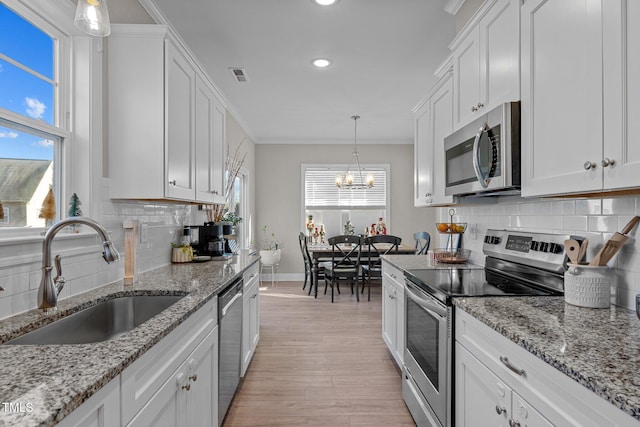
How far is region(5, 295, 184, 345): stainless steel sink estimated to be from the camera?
4.31ft

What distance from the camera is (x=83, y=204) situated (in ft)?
6.01

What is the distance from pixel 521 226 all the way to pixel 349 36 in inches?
78.6

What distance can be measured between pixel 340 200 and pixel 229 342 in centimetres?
491

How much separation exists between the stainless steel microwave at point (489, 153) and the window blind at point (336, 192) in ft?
15.0

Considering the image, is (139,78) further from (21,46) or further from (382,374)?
Answer: (382,374)

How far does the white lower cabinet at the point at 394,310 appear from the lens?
2.59 metres

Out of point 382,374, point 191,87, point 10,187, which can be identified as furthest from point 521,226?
point 10,187

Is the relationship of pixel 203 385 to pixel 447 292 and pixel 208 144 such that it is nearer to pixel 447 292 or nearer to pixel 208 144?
pixel 447 292

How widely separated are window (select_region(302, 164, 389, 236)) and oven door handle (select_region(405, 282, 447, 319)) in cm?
460

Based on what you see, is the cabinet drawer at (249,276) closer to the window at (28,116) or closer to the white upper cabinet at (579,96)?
the window at (28,116)

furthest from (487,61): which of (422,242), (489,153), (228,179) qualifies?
(422,242)

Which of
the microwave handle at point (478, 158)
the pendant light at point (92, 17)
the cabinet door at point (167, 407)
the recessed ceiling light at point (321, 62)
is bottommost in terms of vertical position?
the cabinet door at point (167, 407)

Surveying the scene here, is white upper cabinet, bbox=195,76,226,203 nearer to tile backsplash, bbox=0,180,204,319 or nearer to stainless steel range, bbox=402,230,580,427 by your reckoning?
tile backsplash, bbox=0,180,204,319

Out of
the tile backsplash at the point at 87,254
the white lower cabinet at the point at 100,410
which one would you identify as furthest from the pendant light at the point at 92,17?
the white lower cabinet at the point at 100,410
